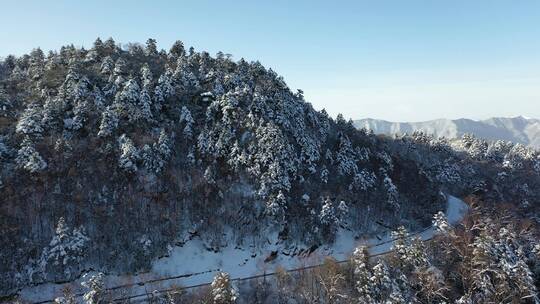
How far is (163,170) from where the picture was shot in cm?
5547

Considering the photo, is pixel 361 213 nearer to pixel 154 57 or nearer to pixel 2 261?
pixel 2 261

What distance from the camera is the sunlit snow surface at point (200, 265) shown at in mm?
42469

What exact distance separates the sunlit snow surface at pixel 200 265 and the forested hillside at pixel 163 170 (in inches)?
47.4

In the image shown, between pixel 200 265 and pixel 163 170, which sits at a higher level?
pixel 163 170

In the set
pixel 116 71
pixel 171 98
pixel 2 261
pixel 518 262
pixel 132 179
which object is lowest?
pixel 518 262

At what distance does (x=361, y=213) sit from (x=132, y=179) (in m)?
33.4

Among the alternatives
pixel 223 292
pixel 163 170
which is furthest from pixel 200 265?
pixel 163 170

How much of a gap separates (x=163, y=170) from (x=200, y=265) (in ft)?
A: 46.6

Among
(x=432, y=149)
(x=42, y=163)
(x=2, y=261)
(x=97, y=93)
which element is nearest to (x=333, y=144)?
(x=97, y=93)

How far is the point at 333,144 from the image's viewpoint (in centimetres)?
7594

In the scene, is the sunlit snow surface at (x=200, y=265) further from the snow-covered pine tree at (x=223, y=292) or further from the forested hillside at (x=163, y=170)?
the snow-covered pine tree at (x=223, y=292)

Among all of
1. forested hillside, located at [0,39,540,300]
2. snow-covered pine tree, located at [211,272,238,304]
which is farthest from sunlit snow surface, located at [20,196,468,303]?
snow-covered pine tree, located at [211,272,238,304]

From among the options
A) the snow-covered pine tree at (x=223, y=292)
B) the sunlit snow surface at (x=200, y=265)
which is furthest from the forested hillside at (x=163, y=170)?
the snow-covered pine tree at (x=223, y=292)

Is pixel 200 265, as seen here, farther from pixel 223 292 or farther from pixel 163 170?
pixel 163 170
